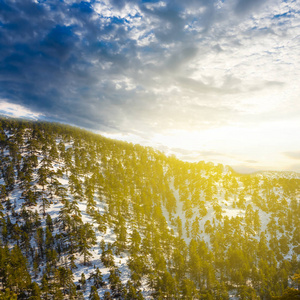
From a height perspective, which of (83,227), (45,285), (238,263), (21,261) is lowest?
(238,263)

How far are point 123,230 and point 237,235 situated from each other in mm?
76258

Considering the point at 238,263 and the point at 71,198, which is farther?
the point at 71,198

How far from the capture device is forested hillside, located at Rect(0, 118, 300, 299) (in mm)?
60719

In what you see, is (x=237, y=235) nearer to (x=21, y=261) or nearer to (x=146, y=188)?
(x=146, y=188)

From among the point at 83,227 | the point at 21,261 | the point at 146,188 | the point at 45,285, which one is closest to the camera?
the point at 45,285

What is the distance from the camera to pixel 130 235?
301 ft

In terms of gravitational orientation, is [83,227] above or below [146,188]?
below

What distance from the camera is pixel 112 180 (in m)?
128

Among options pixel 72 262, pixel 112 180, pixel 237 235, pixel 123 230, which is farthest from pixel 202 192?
pixel 72 262

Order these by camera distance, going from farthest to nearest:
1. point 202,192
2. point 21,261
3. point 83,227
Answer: point 202,192 → point 83,227 → point 21,261

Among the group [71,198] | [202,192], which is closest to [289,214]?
[202,192]

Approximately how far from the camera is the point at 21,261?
5512 cm

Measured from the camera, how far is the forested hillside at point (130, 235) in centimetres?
6072

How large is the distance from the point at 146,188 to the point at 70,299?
99033 millimetres
